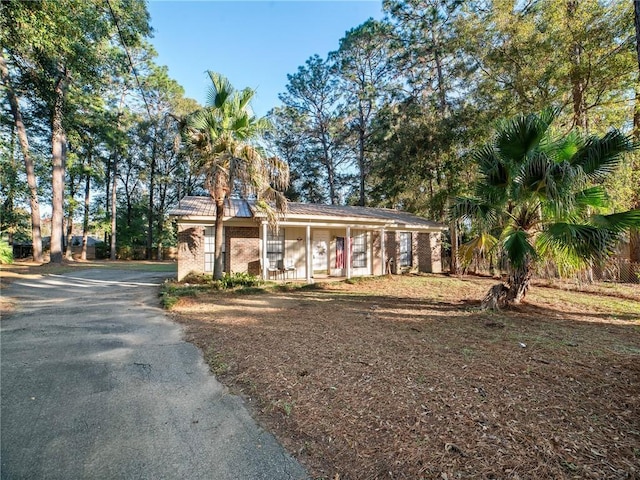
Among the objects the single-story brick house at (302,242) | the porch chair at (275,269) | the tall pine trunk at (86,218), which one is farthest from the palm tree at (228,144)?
the tall pine trunk at (86,218)

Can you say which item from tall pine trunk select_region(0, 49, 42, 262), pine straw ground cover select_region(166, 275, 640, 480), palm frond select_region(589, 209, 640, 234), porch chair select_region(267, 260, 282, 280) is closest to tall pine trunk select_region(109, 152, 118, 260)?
tall pine trunk select_region(0, 49, 42, 262)

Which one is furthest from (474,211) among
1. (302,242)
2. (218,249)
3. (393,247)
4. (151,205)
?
(151,205)

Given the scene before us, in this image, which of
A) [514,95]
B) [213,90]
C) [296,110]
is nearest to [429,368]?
[213,90]

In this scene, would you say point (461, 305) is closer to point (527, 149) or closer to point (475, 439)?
point (527, 149)

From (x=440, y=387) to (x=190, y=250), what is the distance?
1074 centimetres

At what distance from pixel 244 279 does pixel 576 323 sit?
9413 mm

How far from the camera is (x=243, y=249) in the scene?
12766mm

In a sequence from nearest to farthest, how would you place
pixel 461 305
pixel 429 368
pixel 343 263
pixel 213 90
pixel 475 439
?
1. pixel 475 439
2. pixel 429 368
3. pixel 461 305
4. pixel 213 90
5. pixel 343 263

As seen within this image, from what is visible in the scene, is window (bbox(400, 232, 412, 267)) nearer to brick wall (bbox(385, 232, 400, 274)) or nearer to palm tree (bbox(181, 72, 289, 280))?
brick wall (bbox(385, 232, 400, 274))

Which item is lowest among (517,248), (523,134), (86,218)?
(517,248)

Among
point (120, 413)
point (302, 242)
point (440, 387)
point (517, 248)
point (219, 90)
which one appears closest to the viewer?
point (120, 413)

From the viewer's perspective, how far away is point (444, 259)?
757 inches

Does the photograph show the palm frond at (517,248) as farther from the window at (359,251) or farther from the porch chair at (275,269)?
the window at (359,251)

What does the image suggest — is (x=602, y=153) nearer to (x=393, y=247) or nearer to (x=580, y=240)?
(x=580, y=240)
